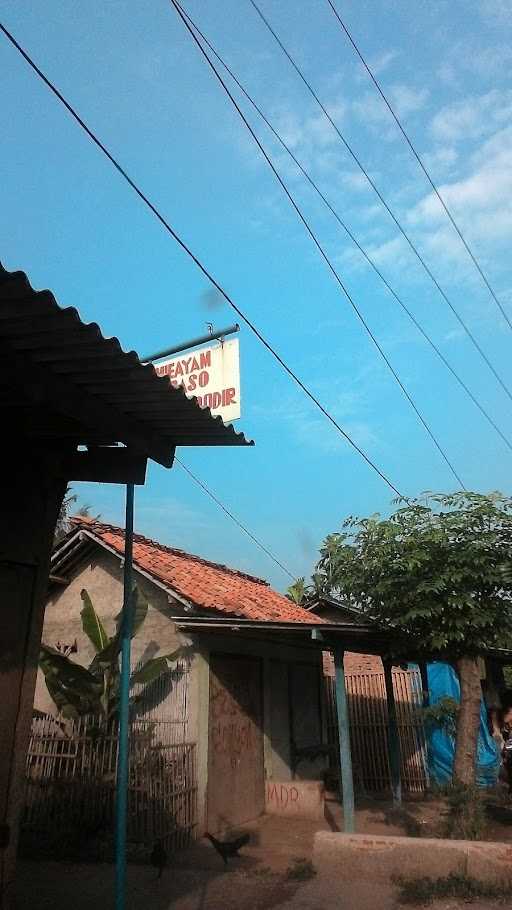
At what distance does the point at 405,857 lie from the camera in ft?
24.3

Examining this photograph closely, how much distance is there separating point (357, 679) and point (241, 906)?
8.84m

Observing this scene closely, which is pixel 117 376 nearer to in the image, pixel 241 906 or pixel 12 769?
pixel 12 769

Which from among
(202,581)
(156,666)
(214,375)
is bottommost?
→ (156,666)

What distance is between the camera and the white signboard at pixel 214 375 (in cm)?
778

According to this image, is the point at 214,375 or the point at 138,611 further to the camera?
the point at 138,611

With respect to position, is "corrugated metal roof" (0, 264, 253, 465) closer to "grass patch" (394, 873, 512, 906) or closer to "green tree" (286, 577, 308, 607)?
"grass patch" (394, 873, 512, 906)

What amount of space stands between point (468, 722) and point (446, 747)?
6.03 meters

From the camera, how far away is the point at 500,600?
8703mm

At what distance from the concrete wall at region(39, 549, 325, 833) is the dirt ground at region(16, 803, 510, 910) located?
1.45 metres

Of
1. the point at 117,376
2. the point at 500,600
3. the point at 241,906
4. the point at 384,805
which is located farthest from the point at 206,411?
the point at 384,805

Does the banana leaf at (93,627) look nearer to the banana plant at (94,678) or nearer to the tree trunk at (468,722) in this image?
the banana plant at (94,678)

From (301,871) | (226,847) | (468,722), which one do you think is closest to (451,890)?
(301,871)

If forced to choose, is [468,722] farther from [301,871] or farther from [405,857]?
[301,871]

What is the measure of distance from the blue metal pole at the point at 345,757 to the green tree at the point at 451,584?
0.92 m
